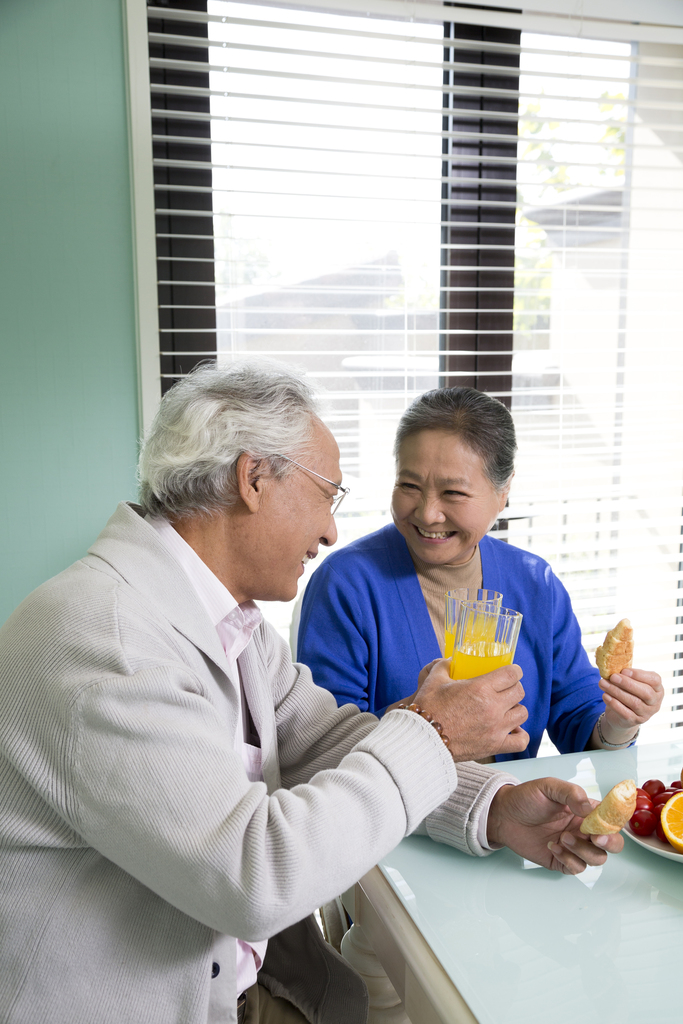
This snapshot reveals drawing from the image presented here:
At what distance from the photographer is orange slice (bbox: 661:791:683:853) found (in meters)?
1.05

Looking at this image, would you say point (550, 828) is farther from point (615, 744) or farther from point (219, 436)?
point (219, 436)

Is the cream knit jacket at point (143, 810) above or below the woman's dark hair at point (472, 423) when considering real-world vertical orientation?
below

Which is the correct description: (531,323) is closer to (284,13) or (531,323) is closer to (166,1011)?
(284,13)

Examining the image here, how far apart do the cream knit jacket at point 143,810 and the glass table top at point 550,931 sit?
0.16 m

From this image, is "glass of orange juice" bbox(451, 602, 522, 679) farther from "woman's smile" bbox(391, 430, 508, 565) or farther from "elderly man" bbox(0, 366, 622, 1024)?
"woman's smile" bbox(391, 430, 508, 565)

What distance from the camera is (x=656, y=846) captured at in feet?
3.52

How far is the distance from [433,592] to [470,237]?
4.24ft

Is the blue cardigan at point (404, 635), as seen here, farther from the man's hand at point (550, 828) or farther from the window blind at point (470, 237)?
the window blind at point (470, 237)

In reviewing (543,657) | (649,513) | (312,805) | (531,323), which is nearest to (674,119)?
(531,323)

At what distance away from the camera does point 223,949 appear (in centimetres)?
98

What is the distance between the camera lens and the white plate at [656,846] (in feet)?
3.45

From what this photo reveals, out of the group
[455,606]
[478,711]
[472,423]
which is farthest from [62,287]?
[478,711]

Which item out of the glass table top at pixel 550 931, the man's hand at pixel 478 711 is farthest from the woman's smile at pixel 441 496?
the glass table top at pixel 550 931

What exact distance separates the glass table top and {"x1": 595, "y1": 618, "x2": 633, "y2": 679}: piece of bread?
36 cm
